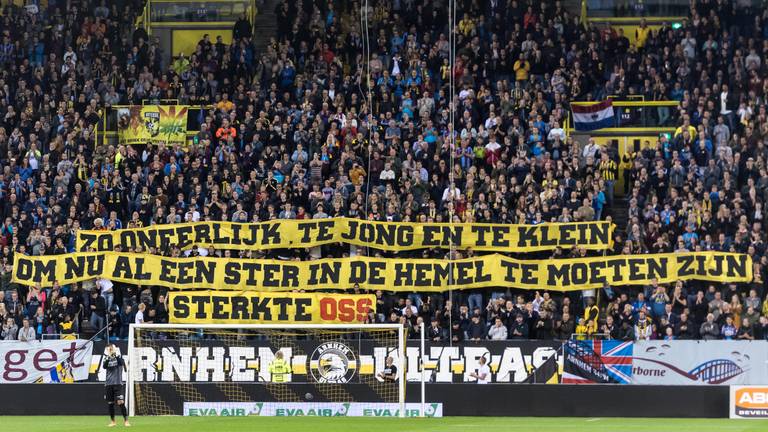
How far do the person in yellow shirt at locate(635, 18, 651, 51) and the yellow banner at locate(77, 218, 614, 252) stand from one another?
9.82 meters

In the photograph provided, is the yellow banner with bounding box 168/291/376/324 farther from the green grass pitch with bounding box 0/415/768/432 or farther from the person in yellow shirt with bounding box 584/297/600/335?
the green grass pitch with bounding box 0/415/768/432

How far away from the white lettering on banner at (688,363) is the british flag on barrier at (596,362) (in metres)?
0.23

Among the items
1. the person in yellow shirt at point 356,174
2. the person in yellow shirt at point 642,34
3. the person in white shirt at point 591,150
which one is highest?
the person in yellow shirt at point 642,34

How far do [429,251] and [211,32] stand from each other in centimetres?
1449

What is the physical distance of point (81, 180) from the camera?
4241 cm

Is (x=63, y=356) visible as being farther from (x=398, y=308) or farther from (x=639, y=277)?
(x=639, y=277)

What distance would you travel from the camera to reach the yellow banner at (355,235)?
38.6 m

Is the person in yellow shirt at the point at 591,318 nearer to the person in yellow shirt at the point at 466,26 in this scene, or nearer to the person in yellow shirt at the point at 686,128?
the person in yellow shirt at the point at 686,128

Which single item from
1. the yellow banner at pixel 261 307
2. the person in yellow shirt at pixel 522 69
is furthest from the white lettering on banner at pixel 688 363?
the person in yellow shirt at pixel 522 69

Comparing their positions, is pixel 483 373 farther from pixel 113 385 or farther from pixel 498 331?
pixel 113 385

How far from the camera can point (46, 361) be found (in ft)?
118

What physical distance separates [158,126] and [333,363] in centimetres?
1244

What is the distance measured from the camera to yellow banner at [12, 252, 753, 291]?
37.5 meters

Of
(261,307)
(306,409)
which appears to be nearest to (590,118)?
(261,307)
